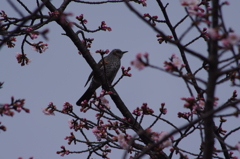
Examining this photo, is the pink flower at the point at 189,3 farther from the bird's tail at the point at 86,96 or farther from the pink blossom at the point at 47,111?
the bird's tail at the point at 86,96

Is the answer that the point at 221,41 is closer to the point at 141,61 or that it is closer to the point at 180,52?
the point at 141,61

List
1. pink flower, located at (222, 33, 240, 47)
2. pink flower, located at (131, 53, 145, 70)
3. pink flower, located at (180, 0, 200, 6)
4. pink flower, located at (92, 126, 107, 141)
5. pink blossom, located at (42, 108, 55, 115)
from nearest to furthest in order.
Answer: pink flower, located at (222, 33, 240, 47) → pink flower, located at (131, 53, 145, 70) → pink flower, located at (180, 0, 200, 6) → pink flower, located at (92, 126, 107, 141) → pink blossom, located at (42, 108, 55, 115)

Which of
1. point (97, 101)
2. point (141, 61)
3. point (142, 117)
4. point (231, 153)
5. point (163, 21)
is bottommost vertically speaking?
point (231, 153)

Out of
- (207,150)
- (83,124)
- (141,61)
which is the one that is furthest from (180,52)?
(141,61)

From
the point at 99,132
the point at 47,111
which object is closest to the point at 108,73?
the point at 47,111

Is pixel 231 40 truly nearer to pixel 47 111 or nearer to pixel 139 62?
pixel 139 62

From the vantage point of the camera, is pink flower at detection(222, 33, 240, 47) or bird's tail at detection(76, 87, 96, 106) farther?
bird's tail at detection(76, 87, 96, 106)

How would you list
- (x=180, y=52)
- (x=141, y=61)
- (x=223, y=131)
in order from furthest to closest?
(x=180, y=52) < (x=223, y=131) < (x=141, y=61)

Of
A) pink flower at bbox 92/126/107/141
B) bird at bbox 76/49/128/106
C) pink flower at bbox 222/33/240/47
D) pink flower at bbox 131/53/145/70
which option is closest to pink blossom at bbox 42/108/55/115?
pink flower at bbox 92/126/107/141

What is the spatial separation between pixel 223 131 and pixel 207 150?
5.83ft

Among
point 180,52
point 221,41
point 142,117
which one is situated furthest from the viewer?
point 180,52

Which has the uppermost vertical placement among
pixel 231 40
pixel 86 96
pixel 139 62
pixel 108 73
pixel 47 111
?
pixel 108 73

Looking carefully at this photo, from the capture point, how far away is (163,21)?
503 cm

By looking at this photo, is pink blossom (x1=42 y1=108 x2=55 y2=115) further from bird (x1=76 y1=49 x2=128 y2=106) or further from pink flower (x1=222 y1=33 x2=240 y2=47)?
pink flower (x1=222 y1=33 x2=240 y2=47)
